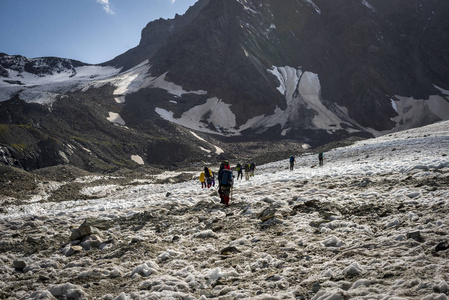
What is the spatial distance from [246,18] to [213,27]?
21270 millimetres

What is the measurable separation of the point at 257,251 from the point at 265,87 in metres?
129

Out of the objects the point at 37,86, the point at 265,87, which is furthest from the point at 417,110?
the point at 37,86

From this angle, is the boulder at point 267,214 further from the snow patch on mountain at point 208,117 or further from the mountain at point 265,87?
the snow patch on mountain at point 208,117

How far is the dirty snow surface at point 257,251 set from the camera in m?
4.26

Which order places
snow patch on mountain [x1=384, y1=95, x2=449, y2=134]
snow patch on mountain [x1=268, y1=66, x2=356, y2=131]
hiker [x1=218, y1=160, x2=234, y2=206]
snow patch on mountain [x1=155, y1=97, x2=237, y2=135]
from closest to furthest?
hiker [x1=218, y1=160, x2=234, y2=206] < snow patch on mountain [x1=155, y1=97, x2=237, y2=135] < snow patch on mountain [x1=384, y1=95, x2=449, y2=134] < snow patch on mountain [x1=268, y1=66, x2=356, y2=131]

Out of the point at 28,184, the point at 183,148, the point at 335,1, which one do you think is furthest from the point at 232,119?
the point at 335,1

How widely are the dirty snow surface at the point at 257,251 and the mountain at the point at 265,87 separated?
62.6m

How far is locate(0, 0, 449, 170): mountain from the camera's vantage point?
84750 mm

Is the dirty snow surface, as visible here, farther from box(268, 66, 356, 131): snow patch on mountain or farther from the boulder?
box(268, 66, 356, 131): snow patch on mountain

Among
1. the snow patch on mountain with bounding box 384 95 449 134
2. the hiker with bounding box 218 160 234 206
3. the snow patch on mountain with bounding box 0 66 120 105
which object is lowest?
the hiker with bounding box 218 160 234 206

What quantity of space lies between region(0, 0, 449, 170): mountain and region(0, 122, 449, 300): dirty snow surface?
6256 cm

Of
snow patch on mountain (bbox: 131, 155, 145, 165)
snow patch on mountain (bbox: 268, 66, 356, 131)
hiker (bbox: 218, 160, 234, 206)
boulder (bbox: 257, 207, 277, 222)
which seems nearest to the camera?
boulder (bbox: 257, 207, 277, 222)

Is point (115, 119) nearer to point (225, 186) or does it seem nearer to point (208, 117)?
point (208, 117)

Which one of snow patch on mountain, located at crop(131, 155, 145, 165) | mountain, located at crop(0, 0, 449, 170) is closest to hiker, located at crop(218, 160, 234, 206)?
mountain, located at crop(0, 0, 449, 170)
